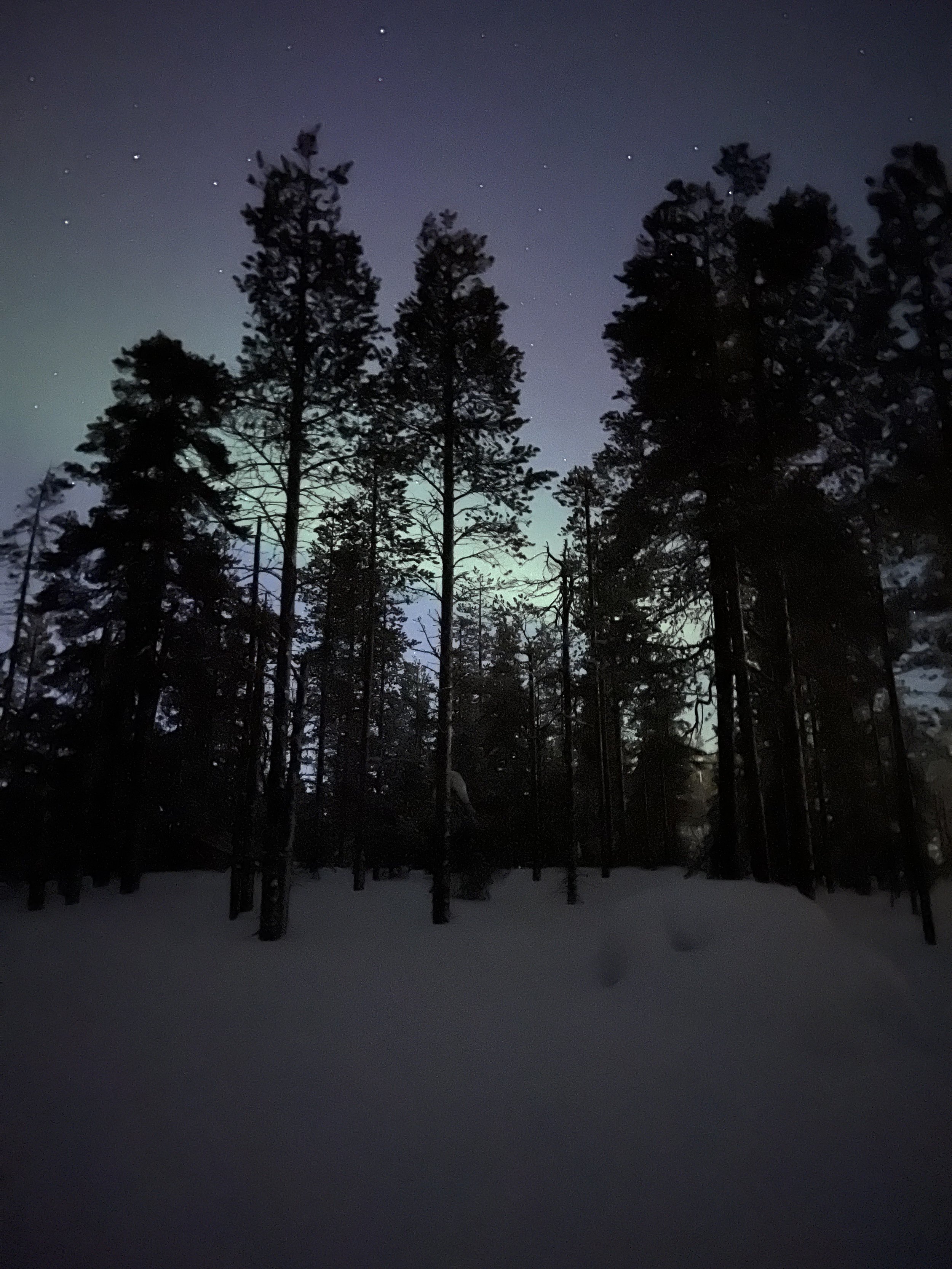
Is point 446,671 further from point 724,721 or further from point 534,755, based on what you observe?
point 534,755

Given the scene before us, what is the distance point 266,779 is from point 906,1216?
9.73m

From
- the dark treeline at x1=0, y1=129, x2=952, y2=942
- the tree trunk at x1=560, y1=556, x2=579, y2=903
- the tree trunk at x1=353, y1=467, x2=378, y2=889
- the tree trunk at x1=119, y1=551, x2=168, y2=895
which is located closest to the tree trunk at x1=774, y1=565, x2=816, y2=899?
the dark treeline at x1=0, y1=129, x2=952, y2=942

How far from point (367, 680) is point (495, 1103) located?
14.2 metres

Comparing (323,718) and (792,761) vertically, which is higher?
(323,718)

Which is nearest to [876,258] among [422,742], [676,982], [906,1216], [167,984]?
[676,982]

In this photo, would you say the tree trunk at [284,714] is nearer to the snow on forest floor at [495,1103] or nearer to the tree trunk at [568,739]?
the snow on forest floor at [495,1103]

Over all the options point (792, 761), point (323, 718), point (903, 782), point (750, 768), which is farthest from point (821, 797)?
point (323, 718)

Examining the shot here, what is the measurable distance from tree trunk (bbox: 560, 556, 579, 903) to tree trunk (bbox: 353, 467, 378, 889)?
541 cm

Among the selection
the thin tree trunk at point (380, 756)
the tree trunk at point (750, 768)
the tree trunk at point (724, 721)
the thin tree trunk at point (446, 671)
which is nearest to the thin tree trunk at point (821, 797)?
the tree trunk at point (750, 768)

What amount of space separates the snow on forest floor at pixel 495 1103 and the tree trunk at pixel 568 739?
5.44m

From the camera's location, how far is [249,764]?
10602 mm

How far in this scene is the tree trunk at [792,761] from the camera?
37.0 feet

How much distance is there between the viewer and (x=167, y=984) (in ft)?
23.6

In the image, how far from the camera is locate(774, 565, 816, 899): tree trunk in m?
11.3
